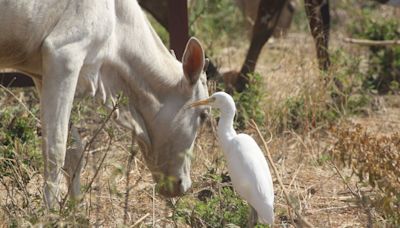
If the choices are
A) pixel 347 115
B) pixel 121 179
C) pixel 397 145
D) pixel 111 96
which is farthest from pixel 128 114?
pixel 347 115

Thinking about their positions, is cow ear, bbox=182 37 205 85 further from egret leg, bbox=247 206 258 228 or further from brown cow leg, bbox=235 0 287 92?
brown cow leg, bbox=235 0 287 92

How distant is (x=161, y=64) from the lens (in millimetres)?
5617

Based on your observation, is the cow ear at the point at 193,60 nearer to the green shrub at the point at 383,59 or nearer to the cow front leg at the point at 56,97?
the cow front leg at the point at 56,97

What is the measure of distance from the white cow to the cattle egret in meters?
0.39

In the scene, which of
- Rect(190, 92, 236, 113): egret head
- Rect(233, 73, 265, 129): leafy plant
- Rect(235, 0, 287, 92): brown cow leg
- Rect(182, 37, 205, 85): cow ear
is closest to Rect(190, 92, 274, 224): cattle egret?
Rect(190, 92, 236, 113): egret head

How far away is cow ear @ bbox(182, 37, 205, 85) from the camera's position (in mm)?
5469

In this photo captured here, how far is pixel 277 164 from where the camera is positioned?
21.6 feet

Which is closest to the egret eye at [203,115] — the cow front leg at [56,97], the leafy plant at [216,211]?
the leafy plant at [216,211]

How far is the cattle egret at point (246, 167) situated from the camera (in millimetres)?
4758

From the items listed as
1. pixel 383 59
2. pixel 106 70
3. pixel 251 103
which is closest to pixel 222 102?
pixel 106 70

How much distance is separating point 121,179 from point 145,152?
23.1 inches

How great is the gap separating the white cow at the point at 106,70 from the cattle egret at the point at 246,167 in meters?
0.39

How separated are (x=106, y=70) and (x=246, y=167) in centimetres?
95

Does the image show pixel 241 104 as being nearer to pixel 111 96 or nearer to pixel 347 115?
pixel 347 115
